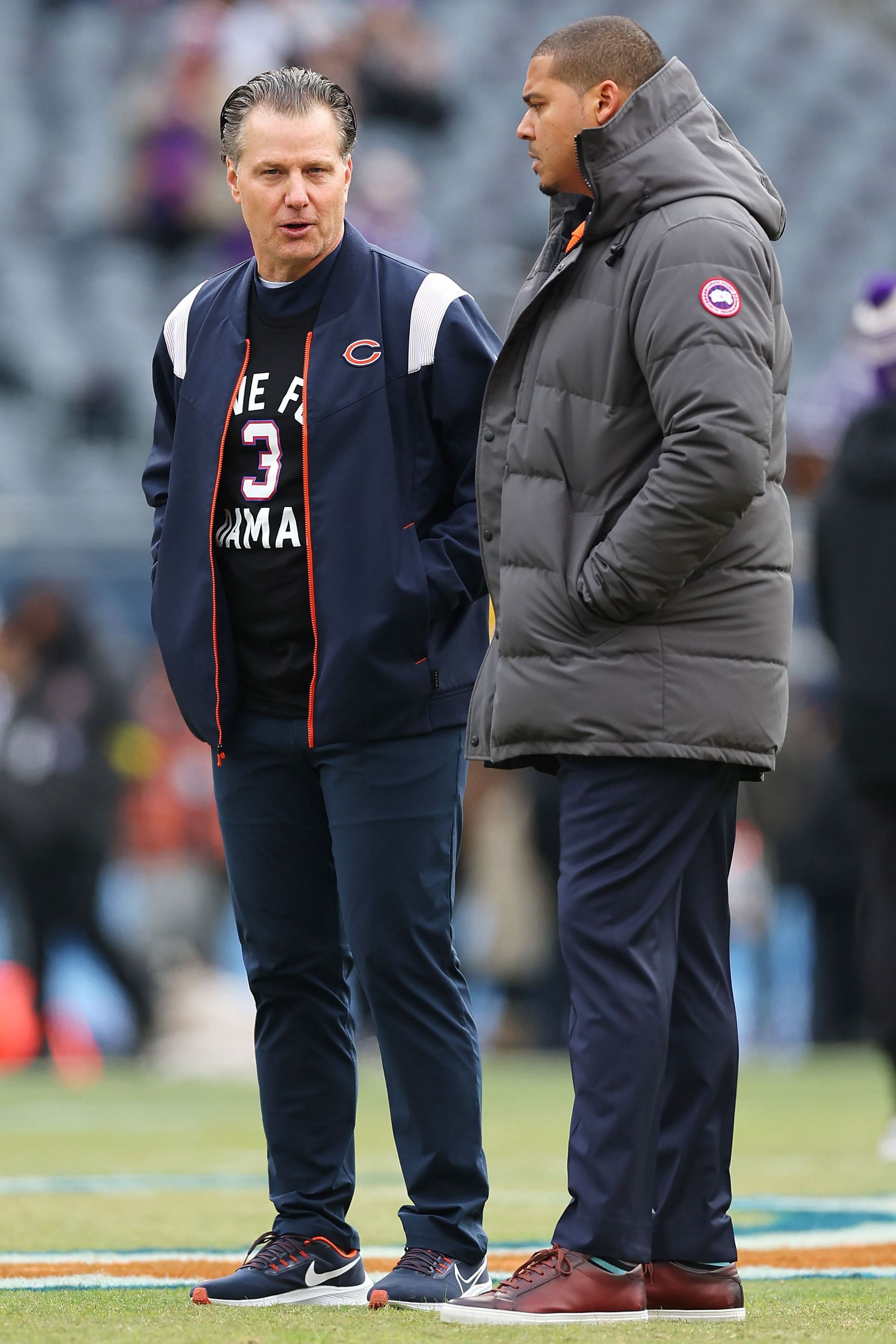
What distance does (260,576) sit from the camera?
3863 millimetres

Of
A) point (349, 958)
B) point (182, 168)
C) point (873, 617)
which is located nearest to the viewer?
point (349, 958)

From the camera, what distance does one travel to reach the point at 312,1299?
3773mm

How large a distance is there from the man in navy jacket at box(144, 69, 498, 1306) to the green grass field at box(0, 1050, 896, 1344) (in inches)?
13.0

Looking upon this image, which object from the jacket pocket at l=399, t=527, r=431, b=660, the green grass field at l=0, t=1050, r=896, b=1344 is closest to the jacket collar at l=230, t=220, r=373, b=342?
the jacket pocket at l=399, t=527, r=431, b=660

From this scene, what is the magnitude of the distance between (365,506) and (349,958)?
817 mm

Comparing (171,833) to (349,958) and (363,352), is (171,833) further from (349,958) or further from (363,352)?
(363,352)

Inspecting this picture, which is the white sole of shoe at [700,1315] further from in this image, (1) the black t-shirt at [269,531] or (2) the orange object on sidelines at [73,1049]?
(2) the orange object on sidelines at [73,1049]

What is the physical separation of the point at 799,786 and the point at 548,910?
1.70 metres

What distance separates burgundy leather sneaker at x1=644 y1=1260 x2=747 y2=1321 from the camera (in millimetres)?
3486

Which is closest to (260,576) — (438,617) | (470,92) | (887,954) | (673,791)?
(438,617)

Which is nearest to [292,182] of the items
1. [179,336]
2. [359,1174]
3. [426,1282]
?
[179,336]

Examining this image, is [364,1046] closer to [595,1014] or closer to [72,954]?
[72,954]

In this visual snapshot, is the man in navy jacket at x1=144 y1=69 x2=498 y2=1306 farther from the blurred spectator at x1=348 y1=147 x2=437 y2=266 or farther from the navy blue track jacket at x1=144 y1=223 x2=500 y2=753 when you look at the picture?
the blurred spectator at x1=348 y1=147 x2=437 y2=266

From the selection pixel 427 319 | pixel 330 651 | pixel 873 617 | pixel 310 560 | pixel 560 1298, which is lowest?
pixel 560 1298
